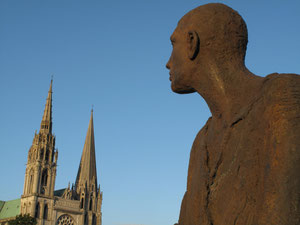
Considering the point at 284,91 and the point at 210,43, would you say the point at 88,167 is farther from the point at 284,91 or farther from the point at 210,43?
the point at 284,91

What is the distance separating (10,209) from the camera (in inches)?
2771

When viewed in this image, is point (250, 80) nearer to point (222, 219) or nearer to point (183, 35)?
point (183, 35)

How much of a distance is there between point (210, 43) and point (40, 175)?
212 feet

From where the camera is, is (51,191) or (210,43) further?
(51,191)

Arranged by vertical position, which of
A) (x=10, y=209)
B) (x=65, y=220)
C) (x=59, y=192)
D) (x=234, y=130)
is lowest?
(x=234, y=130)

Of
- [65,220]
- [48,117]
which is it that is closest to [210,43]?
[65,220]

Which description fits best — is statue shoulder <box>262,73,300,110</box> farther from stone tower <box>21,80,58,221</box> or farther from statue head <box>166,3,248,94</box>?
stone tower <box>21,80,58,221</box>

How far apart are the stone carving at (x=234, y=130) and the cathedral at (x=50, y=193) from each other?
204 ft

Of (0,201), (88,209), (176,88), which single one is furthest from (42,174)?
(176,88)

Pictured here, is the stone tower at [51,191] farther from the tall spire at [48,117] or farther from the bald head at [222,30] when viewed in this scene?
the bald head at [222,30]

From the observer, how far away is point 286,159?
5.95ft

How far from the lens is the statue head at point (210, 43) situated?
2.30 meters

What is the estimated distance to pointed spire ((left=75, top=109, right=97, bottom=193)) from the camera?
7319cm

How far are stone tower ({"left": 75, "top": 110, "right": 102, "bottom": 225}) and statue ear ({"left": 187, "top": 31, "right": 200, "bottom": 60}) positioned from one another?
69106 mm
